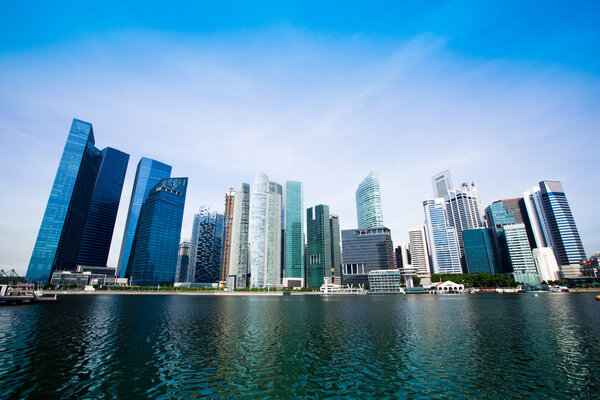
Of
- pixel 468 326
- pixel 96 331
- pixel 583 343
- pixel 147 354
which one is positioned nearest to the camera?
pixel 147 354

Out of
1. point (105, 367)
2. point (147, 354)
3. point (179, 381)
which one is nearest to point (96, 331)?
point (147, 354)

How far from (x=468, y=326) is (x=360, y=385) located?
43833 mm

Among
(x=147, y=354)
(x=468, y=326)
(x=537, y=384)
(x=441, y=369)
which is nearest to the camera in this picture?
(x=537, y=384)

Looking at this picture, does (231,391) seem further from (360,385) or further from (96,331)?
(96,331)

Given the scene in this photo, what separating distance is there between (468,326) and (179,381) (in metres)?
56.4

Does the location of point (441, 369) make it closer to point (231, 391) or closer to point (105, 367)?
point (231, 391)

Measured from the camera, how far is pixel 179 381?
85.7 ft

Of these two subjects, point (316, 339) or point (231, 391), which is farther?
point (316, 339)

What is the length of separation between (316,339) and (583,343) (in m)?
40.1

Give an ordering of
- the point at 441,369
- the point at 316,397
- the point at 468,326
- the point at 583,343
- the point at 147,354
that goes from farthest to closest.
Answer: the point at 468,326 < the point at 583,343 < the point at 147,354 < the point at 441,369 < the point at 316,397

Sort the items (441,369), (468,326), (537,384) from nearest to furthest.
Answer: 1. (537,384)
2. (441,369)
3. (468,326)

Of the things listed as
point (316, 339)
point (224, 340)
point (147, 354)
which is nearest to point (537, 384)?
point (316, 339)

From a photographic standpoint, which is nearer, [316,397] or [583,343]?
[316,397]

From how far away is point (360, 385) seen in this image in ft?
82.6
